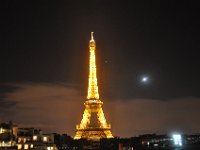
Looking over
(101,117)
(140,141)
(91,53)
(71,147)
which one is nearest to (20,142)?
(71,147)

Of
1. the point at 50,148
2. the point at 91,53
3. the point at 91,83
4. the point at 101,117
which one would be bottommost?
Result: the point at 50,148

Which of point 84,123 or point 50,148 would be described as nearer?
point 50,148

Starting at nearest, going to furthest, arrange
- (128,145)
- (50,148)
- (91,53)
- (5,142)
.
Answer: (5,142)
(50,148)
(91,53)
(128,145)

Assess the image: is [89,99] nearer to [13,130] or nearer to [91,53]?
[91,53]

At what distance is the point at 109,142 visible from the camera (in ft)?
332

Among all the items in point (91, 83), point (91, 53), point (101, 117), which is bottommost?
point (101, 117)

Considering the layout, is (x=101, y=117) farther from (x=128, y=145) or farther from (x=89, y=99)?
(x=128, y=145)

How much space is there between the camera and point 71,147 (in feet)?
314

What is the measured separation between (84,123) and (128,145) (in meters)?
17.5

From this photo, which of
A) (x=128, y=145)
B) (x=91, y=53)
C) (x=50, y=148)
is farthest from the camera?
(x=128, y=145)

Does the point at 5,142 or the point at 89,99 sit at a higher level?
the point at 89,99

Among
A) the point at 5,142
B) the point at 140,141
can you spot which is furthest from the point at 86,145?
the point at 140,141

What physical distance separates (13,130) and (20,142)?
9.97 feet

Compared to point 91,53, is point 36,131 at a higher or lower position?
lower
